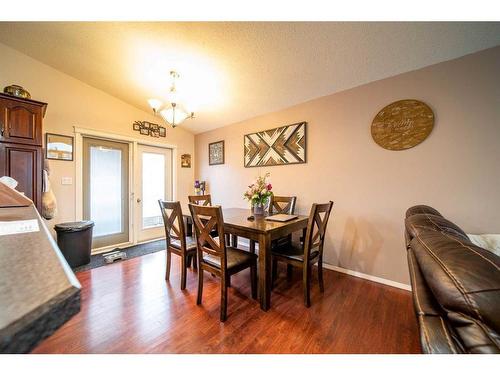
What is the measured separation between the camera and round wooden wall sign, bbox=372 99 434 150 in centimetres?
199

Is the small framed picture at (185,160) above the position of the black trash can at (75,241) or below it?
above

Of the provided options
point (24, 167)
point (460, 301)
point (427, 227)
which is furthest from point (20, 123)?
point (427, 227)

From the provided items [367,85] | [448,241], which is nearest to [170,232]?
[448,241]

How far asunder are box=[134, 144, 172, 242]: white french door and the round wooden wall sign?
3705mm

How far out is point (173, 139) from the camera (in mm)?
4102

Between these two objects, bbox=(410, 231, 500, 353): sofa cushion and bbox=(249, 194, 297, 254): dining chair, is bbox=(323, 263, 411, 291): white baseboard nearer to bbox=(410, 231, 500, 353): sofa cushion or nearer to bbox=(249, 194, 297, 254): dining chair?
bbox=(249, 194, 297, 254): dining chair

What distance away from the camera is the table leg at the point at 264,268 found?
1.65 metres

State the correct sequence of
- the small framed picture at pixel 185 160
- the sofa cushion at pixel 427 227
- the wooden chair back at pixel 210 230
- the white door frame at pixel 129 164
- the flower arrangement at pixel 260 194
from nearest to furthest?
the sofa cushion at pixel 427 227 → the wooden chair back at pixel 210 230 → the flower arrangement at pixel 260 194 → the white door frame at pixel 129 164 → the small framed picture at pixel 185 160

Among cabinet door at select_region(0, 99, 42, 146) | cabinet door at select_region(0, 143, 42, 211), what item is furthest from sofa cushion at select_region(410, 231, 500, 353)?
cabinet door at select_region(0, 99, 42, 146)

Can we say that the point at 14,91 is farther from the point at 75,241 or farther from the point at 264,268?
the point at 264,268

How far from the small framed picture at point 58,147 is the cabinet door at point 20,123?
1.69 ft

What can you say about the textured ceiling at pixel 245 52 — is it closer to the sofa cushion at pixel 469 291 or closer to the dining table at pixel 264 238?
the dining table at pixel 264 238

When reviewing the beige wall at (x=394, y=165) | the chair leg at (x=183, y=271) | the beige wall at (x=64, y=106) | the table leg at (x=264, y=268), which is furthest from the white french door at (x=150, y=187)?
the table leg at (x=264, y=268)
